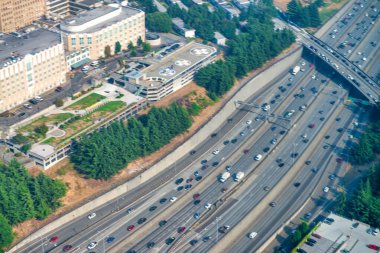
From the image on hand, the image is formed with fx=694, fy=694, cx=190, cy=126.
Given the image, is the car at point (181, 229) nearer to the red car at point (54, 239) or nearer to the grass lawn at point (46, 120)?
the red car at point (54, 239)

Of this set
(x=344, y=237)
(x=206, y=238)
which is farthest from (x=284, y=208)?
(x=206, y=238)

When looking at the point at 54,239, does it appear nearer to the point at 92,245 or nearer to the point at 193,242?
the point at 92,245

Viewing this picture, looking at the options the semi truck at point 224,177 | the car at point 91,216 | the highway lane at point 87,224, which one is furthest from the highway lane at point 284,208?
the car at point 91,216

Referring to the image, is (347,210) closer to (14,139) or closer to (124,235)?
(124,235)

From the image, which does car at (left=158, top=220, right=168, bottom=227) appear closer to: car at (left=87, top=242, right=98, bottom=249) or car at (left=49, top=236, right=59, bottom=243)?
car at (left=87, top=242, right=98, bottom=249)

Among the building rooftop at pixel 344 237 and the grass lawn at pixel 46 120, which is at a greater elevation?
the grass lawn at pixel 46 120
